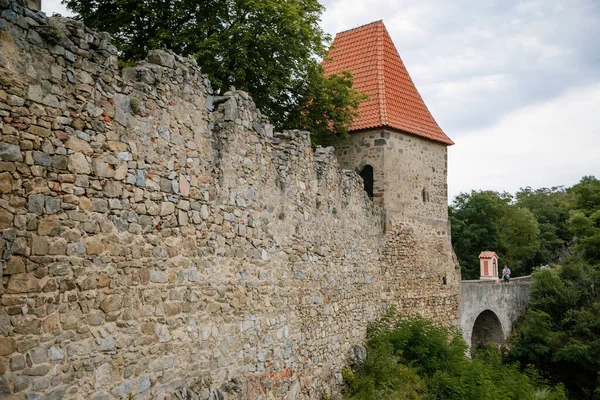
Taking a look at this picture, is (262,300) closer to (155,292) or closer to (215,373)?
(215,373)

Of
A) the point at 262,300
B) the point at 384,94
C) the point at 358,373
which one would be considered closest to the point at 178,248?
the point at 262,300

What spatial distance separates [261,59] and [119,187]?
8.54 meters

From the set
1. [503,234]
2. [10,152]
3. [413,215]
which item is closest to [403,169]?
[413,215]

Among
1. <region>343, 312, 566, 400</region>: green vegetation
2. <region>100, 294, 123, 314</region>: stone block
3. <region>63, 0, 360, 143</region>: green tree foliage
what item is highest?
<region>63, 0, 360, 143</region>: green tree foliage

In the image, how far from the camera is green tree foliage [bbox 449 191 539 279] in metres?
38.0

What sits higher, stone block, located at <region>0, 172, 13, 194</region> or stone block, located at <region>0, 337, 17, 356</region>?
stone block, located at <region>0, 172, 13, 194</region>

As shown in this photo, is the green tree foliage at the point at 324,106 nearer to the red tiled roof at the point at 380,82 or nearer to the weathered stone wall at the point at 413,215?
the red tiled roof at the point at 380,82

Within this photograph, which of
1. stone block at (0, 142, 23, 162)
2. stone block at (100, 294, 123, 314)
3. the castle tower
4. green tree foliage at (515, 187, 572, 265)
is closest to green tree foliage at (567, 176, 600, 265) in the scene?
the castle tower

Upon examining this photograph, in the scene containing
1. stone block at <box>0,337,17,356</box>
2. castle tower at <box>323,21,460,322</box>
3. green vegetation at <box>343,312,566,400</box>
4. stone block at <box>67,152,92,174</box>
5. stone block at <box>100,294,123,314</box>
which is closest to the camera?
stone block at <box>0,337,17,356</box>

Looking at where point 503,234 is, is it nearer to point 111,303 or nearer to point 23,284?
point 111,303

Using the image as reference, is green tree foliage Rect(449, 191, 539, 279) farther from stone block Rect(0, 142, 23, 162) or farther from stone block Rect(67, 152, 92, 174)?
stone block Rect(0, 142, 23, 162)

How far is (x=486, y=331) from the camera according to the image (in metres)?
26.8

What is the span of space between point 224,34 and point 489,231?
99.6 feet

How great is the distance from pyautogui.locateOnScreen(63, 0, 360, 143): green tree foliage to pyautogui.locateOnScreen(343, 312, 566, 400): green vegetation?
5.98 m
